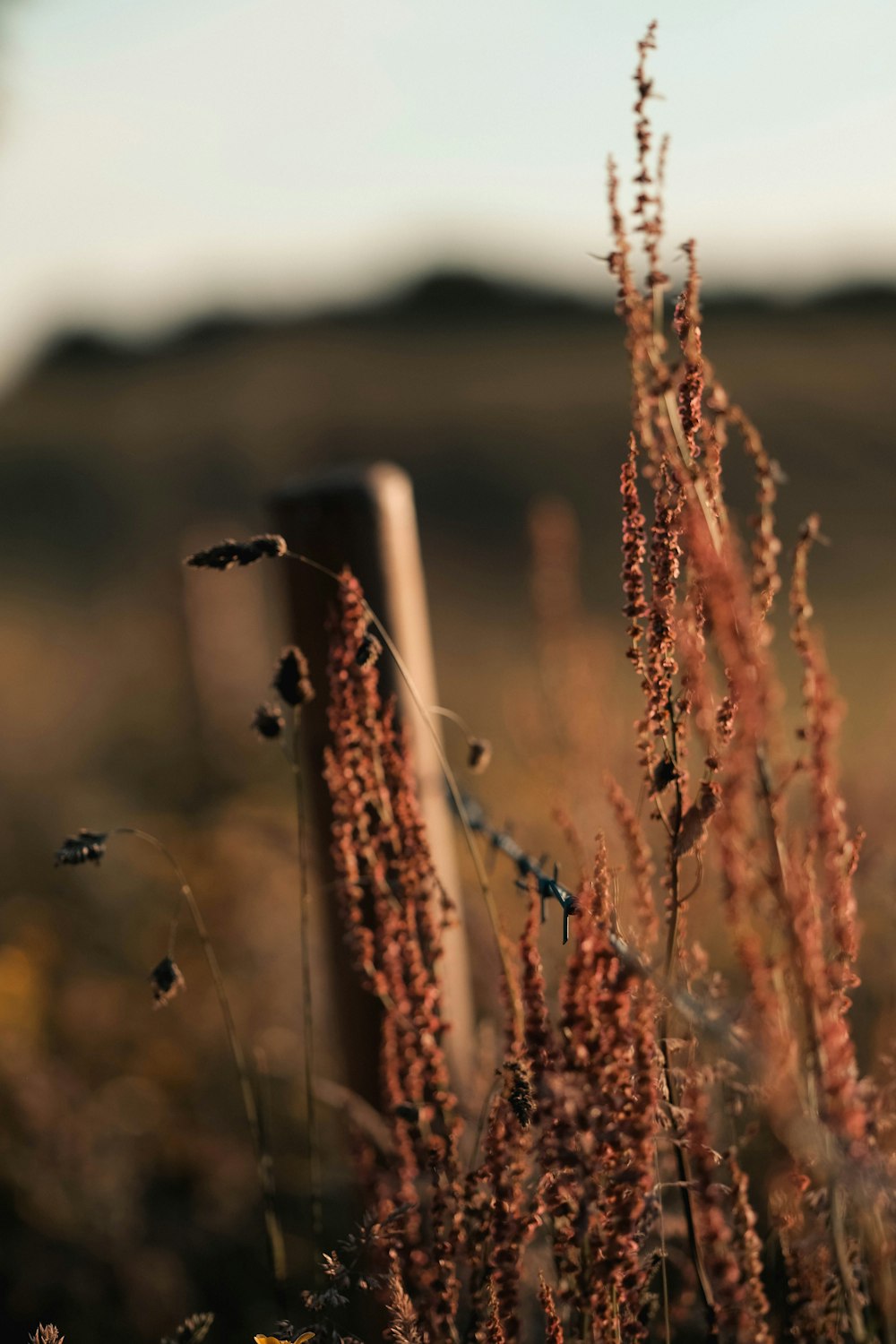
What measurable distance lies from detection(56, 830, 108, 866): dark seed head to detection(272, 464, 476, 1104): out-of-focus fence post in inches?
25.4

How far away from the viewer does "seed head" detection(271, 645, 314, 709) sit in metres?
1.64

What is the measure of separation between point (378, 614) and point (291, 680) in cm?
61

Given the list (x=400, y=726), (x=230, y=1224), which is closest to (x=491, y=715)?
(x=230, y=1224)

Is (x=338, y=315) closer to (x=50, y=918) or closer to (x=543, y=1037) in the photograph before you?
(x=50, y=918)

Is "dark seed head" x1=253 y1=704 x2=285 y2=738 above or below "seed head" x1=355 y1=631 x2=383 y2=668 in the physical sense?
below

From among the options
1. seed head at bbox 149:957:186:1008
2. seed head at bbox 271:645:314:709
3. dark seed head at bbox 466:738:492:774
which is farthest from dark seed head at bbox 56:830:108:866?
dark seed head at bbox 466:738:492:774

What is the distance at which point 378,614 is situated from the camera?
7.34ft

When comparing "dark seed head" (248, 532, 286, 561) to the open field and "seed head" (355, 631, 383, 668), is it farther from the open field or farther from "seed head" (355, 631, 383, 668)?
the open field

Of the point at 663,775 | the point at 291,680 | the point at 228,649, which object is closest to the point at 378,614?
the point at 291,680

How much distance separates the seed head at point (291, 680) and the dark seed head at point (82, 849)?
1.00ft

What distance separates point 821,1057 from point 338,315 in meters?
40.3

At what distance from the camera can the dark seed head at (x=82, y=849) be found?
161cm

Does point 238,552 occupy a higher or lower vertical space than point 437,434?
lower

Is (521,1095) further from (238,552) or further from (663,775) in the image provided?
(238,552)
